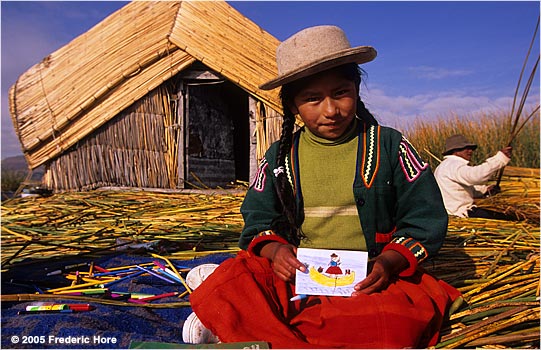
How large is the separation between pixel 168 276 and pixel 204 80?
4.52 metres

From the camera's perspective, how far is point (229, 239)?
127 inches

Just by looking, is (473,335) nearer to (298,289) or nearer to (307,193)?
(298,289)

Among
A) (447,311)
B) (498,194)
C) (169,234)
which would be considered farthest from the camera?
(498,194)

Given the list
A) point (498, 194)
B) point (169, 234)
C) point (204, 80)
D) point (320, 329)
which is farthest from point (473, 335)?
point (204, 80)

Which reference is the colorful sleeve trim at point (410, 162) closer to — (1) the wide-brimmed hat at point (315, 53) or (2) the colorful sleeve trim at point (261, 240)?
(1) the wide-brimmed hat at point (315, 53)

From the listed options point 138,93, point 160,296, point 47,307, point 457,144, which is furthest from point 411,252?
point 138,93

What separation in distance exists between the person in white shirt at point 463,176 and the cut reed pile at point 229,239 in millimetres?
311

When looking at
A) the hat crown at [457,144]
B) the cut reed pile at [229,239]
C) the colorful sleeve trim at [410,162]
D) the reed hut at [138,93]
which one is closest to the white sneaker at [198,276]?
the cut reed pile at [229,239]

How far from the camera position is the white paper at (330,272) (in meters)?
1.55

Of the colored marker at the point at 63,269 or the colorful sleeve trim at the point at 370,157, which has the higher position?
the colorful sleeve trim at the point at 370,157

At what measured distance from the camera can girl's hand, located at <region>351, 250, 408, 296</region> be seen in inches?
60.4

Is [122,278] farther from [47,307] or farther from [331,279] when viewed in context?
[331,279]

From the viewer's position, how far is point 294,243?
1818 millimetres

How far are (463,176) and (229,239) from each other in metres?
2.30
